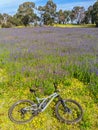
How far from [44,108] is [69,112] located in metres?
0.61

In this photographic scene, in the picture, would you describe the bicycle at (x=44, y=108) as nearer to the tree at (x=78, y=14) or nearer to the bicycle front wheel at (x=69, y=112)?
the bicycle front wheel at (x=69, y=112)

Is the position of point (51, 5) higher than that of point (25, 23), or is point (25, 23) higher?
point (51, 5)

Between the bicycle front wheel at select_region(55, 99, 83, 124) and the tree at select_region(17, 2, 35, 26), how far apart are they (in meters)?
85.0

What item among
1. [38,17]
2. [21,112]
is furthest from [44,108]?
[38,17]

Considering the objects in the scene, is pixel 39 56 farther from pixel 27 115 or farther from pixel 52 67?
pixel 27 115

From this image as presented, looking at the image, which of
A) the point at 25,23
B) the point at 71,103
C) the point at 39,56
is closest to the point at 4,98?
the point at 71,103

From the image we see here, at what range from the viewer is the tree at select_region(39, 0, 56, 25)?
294ft

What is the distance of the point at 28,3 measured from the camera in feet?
324

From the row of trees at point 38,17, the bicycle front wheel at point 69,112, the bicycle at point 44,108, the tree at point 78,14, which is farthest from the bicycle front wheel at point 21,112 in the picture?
the tree at point 78,14

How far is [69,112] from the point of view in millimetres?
6008

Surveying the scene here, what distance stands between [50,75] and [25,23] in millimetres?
83191

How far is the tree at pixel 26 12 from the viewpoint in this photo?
90.4 metres

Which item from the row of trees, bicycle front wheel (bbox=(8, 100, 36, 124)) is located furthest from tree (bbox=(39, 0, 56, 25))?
bicycle front wheel (bbox=(8, 100, 36, 124))

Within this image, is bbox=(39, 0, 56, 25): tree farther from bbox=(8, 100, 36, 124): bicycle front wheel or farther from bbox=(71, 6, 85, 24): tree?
bbox=(8, 100, 36, 124): bicycle front wheel
